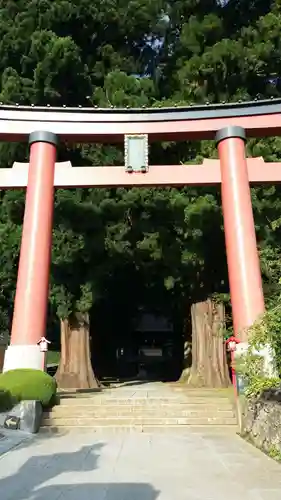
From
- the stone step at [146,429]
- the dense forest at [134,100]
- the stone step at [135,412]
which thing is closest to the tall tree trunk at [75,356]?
the dense forest at [134,100]

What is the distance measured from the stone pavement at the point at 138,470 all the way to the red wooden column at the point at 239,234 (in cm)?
357

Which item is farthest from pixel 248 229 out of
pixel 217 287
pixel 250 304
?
pixel 217 287

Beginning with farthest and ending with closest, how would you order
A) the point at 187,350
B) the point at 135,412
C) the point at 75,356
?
the point at 187,350 < the point at 75,356 < the point at 135,412

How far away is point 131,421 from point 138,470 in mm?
3264

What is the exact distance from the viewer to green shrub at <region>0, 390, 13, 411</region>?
720 cm

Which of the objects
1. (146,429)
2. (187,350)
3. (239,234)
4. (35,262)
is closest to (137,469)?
(146,429)

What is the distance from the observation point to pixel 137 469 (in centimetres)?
461

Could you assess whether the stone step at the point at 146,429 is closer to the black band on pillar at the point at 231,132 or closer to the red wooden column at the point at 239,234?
the red wooden column at the point at 239,234

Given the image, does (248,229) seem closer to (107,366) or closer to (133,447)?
(133,447)

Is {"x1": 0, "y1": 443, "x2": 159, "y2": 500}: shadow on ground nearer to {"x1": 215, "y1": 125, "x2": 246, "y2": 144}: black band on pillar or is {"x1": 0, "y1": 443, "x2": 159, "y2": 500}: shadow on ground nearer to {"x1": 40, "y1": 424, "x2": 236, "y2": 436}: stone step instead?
{"x1": 40, "y1": 424, "x2": 236, "y2": 436}: stone step

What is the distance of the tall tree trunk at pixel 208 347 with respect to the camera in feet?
41.1

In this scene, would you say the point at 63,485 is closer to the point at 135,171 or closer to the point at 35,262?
the point at 35,262

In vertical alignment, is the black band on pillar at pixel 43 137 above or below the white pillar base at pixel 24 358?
above

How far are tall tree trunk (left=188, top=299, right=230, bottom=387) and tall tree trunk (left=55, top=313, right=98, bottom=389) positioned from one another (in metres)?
2.81
